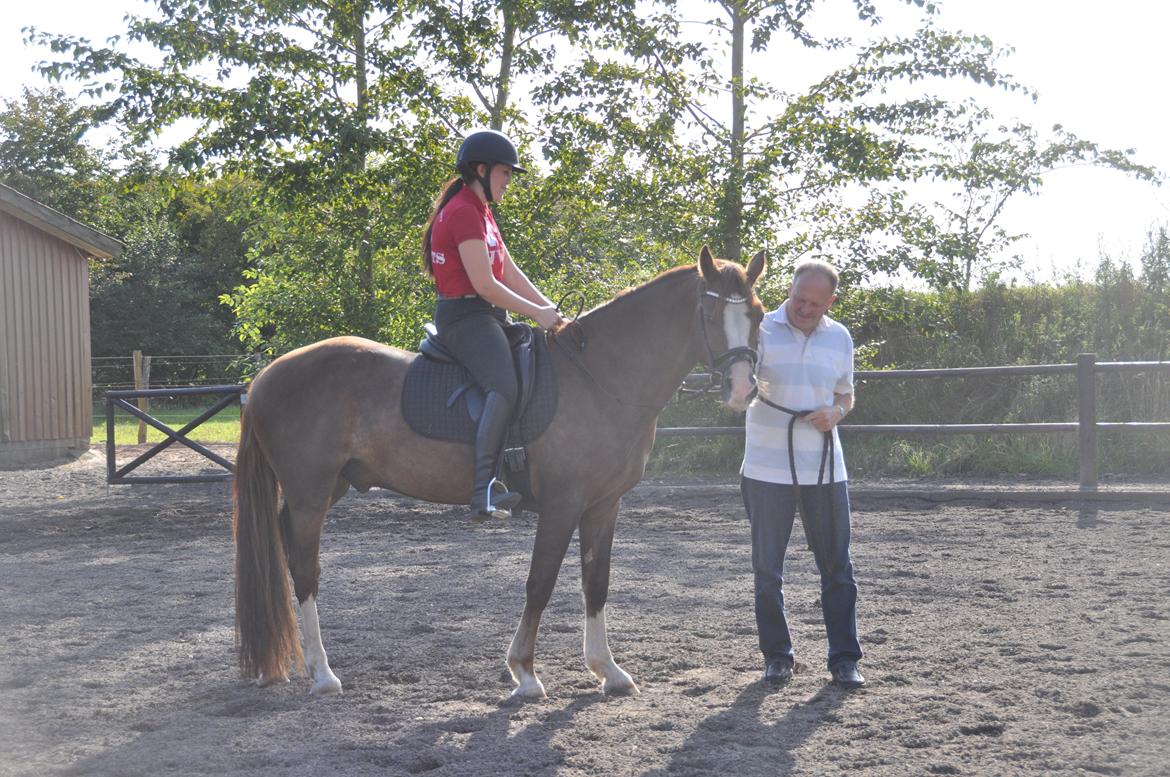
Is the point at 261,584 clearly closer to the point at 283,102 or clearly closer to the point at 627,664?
the point at 627,664

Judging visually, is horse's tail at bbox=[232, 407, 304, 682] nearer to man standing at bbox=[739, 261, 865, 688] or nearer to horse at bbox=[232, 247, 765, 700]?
horse at bbox=[232, 247, 765, 700]

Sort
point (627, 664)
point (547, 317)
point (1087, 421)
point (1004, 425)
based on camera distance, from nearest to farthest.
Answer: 1. point (547, 317)
2. point (627, 664)
3. point (1087, 421)
4. point (1004, 425)

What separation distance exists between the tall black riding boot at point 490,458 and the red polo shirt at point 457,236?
20.9 inches

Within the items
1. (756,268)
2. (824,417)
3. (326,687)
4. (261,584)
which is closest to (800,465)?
(824,417)

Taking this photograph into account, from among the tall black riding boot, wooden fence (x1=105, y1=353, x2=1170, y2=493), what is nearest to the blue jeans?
the tall black riding boot

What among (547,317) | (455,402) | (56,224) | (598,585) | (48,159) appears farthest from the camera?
(48,159)

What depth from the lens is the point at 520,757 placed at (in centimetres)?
387

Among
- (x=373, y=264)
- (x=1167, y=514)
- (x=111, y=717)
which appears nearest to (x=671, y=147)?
(x=373, y=264)

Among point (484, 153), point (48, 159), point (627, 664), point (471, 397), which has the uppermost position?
point (48, 159)

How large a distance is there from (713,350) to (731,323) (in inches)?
6.3

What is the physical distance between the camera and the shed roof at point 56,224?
15.9 m

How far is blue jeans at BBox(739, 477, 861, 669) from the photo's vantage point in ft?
15.9

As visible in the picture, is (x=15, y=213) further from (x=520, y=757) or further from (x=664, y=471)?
(x=520, y=757)

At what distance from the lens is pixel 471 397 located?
190 inches
